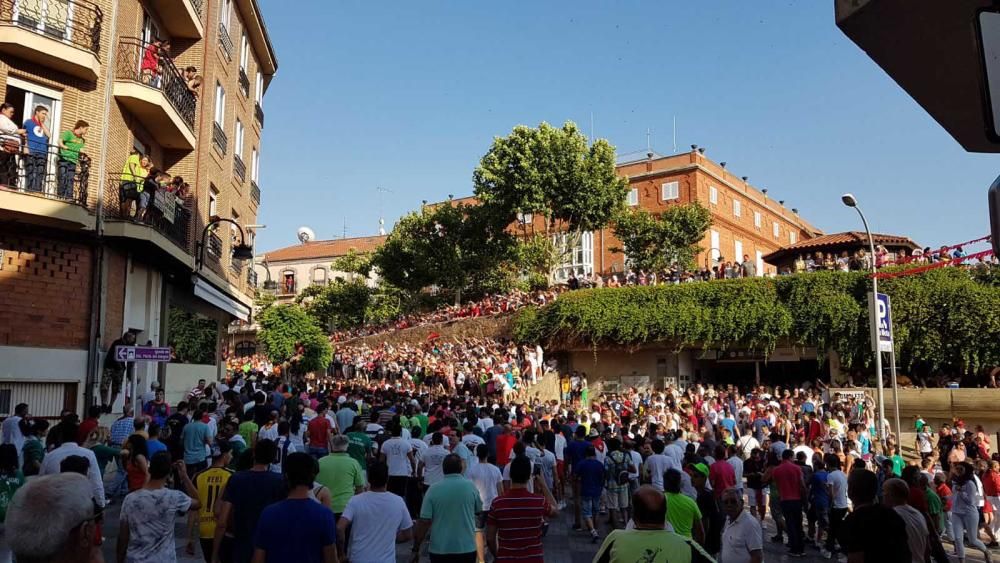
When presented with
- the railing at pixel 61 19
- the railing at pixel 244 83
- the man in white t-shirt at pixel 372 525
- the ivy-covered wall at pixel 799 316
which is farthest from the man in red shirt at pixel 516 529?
the ivy-covered wall at pixel 799 316

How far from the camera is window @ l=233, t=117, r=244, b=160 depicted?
25.0 meters

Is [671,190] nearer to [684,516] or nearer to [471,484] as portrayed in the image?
[684,516]

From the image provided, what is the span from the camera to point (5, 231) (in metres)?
13.8

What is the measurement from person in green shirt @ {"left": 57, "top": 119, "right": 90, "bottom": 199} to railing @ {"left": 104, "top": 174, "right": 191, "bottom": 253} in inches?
39.5

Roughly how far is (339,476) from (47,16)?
39.6 feet

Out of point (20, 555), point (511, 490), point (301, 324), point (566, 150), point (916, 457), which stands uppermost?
point (566, 150)

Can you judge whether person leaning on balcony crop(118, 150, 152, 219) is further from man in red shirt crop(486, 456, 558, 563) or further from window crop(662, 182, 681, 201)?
window crop(662, 182, 681, 201)

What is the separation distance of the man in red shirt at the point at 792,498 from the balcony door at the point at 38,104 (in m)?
13.7

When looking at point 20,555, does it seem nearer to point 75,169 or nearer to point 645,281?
point 75,169

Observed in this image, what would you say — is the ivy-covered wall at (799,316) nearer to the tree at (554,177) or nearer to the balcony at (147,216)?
the tree at (554,177)

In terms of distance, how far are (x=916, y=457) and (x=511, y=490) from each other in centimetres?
1816

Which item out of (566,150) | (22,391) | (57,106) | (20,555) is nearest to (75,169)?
(57,106)

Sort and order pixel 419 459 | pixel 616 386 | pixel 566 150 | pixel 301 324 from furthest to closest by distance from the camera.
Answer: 1. pixel 566 150
2. pixel 616 386
3. pixel 301 324
4. pixel 419 459

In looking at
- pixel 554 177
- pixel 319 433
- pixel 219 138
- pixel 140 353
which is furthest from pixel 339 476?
pixel 554 177
